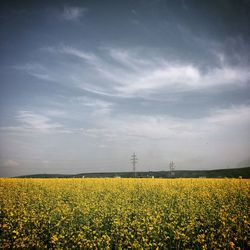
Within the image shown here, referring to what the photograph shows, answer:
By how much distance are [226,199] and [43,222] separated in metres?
9.23

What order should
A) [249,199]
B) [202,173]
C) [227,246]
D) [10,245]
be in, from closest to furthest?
[227,246] → [10,245] → [249,199] → [202,173]

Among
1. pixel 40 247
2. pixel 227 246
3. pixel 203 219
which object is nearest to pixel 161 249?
pixel 227 246

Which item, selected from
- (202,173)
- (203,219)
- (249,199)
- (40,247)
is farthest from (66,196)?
(202,173)

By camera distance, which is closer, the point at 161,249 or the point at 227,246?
the point at 227,246

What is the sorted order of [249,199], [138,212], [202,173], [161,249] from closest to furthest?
1. [161,249]
2. [138,212]
3. [249,199]
4. [202,173]

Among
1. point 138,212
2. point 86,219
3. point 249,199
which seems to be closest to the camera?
point 86,219

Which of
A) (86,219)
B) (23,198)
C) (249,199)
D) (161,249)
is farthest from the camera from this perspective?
(23,198)

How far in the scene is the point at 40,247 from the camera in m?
7.64

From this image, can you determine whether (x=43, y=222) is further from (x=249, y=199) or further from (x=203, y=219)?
(x=249, y=199)

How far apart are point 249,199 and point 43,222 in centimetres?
1024

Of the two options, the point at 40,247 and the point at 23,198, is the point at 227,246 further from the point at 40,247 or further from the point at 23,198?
the point at 23,198

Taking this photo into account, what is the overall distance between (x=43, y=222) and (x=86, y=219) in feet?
6.03

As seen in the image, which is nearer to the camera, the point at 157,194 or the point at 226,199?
the point at 226,199

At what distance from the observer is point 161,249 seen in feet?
24.2
